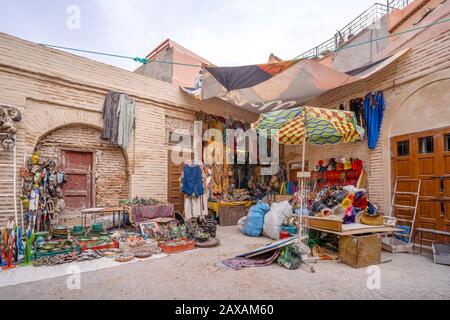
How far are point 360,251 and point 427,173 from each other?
312 centimetres

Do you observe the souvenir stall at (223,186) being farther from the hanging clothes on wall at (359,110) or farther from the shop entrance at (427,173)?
the shop entrance at (427,173)

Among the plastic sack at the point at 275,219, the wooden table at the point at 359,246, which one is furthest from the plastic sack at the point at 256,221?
the wooden table at the point at 359,246

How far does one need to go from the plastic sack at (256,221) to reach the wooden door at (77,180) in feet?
15.1

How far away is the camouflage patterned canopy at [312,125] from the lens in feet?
18.1

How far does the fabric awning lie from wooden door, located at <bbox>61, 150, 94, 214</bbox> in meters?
4.12

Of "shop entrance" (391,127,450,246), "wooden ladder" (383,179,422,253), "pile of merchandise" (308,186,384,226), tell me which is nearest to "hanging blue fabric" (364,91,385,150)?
"shop entrance" (391,127,450,246)

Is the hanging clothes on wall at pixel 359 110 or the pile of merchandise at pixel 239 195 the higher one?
the hanging clothes on wall at pixel 359 110

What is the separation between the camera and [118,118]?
7.95 metres

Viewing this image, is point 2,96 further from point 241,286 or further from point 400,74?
point 400,74

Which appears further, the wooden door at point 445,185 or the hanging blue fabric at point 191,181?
the hanging blue fabric at point 191,181

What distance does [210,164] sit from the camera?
9.94 metres

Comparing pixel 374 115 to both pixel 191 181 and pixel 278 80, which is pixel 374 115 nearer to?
pixel 278 80

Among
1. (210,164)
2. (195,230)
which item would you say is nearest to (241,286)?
(195,230)

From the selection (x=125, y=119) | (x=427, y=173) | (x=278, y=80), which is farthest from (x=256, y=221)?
(x=125, y=119)
